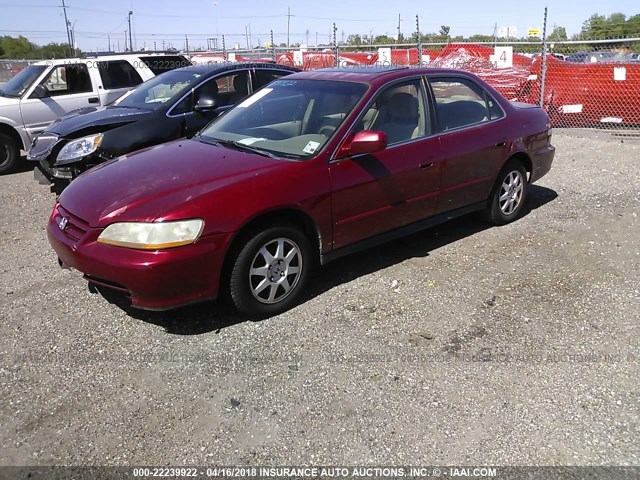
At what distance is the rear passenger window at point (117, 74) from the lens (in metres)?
9.65

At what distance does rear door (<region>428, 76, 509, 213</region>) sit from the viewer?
486 cm

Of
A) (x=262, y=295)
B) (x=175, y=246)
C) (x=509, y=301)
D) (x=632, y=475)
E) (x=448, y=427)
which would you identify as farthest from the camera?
(x=509, y=301)

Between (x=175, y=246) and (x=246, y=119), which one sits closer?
(x=175, y=246)

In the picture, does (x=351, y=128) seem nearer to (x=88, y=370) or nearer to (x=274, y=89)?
(x=274, y=89)

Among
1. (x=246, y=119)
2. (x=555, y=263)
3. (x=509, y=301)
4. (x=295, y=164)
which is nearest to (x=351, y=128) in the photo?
(x=295, y=164)

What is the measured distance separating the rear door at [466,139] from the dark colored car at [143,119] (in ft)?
9.48

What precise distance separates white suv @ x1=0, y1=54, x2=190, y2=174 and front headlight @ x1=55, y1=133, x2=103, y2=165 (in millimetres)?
3317

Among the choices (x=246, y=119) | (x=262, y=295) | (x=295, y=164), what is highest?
(x=246, y=119)

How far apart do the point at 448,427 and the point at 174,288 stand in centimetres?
182

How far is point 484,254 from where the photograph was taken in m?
5.02

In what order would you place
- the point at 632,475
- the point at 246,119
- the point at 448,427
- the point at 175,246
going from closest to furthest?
1. the point at 632,475
2. the point at 448,427
3. the point at 175,246
4. the point at 246,119

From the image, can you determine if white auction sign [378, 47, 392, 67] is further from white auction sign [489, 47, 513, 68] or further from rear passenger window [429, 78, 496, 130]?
rear passenger window [429, 78, 496, 130]

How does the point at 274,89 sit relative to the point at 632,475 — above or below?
above

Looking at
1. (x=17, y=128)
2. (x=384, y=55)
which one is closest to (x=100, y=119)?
(x=17, y=128)
